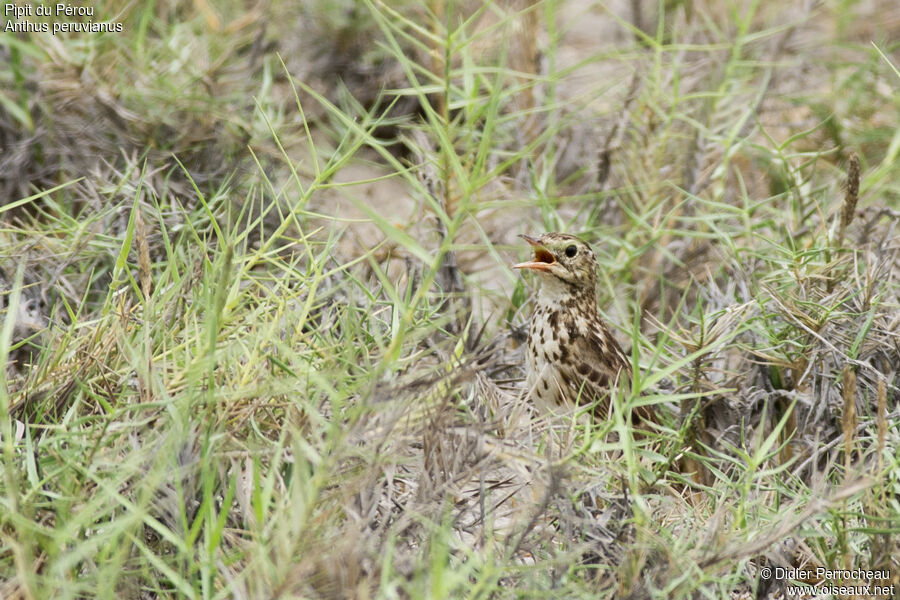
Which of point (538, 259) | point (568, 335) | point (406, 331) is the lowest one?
point (568, 335)

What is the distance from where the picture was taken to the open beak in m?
3.32

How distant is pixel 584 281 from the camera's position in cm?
342

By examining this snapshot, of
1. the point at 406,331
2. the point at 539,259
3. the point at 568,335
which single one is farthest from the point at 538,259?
the point at 406,331

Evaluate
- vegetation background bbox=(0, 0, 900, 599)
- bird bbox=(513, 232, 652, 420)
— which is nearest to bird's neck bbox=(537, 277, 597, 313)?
bird bbox=(513, 232, 652, 420)

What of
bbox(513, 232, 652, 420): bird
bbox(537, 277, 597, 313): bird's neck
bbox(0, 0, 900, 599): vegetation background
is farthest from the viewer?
bbox(537, 277, 597, 313): bird's neck

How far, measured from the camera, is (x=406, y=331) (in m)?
2.22

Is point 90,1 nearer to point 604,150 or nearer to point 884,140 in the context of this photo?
point 604,150

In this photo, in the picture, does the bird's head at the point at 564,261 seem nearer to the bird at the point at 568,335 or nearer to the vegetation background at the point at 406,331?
the bird at the point at 568,335

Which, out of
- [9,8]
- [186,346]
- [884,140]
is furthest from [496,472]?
[884,140]

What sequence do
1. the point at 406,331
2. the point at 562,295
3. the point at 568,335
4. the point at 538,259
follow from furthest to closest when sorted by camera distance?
the point at 538,259
the point at 562,295
the point at 568,335
the point at 406,331

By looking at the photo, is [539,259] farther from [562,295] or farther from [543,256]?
[562,295]

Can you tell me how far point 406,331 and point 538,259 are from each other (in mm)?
1350

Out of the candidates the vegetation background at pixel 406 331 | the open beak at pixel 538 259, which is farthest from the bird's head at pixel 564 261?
the vegetation background at pixel 406 331

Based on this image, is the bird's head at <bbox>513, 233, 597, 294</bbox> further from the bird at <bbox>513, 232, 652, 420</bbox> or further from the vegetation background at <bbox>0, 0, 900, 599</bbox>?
the vegetation background at <bbox>0, 0, 900, 599</bbox>
